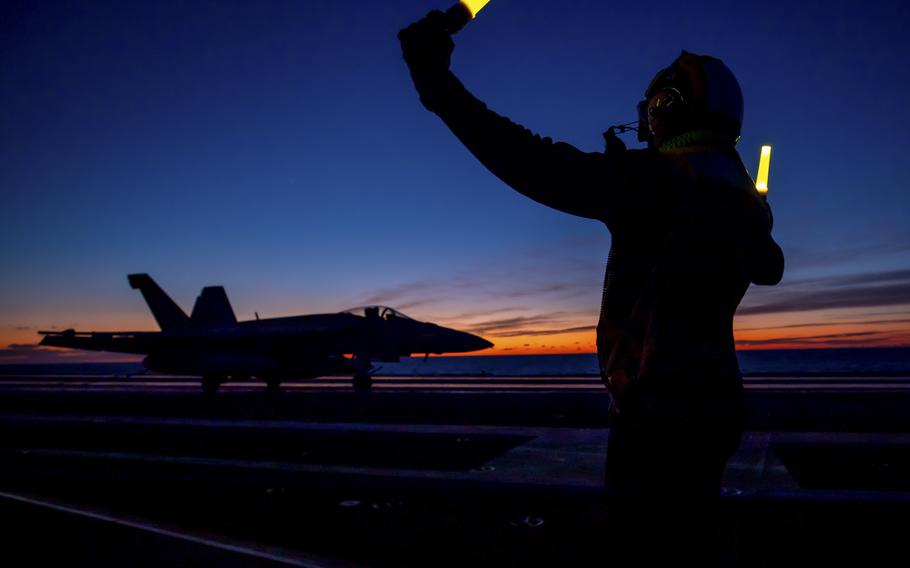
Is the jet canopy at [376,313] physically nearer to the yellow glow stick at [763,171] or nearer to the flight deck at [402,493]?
the flight deck at [402,493]

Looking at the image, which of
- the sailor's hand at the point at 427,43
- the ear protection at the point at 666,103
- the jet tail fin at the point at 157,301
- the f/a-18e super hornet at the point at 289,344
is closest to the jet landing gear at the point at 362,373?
the f/a-18e super hornet at the point at 289,344

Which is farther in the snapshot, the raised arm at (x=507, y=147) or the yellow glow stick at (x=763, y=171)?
the yellow glow stick at (x=763, y=171)

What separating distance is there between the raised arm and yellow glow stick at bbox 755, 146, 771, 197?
86cm

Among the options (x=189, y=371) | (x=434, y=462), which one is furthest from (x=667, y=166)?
(x=189, y=371)

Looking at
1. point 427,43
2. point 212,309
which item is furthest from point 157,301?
point 427,43

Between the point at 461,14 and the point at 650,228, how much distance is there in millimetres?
731

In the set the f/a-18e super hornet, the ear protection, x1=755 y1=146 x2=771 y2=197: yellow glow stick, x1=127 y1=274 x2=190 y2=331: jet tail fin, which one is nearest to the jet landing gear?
the f/a-18e super hornet

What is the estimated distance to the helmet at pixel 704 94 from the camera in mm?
1602

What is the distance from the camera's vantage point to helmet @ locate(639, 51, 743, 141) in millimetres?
1602

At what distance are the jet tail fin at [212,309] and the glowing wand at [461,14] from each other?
25638 millimetres

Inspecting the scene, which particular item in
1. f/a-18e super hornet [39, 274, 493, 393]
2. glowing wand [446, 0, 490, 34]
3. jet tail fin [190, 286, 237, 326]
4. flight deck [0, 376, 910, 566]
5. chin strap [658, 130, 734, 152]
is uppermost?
jet tail fin [190, 286, 237, 326]

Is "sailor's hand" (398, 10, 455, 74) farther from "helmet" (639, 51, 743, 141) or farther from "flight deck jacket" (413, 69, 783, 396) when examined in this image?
"helmet" (639, 51, 743, 141)

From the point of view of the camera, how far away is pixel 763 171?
6.68 ft

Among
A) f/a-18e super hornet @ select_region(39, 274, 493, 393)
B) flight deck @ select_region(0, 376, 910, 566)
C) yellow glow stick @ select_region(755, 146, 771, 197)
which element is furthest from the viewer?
f/a-18e super hornet @ select_region(39, 274, 493, 393)
